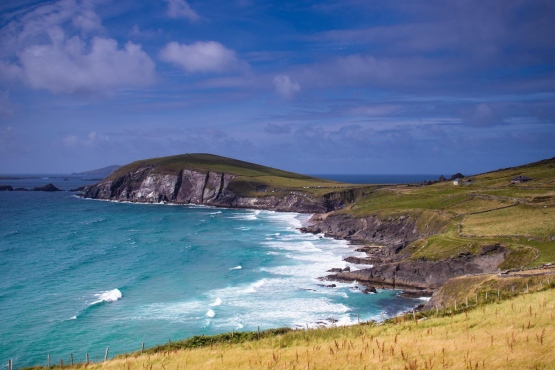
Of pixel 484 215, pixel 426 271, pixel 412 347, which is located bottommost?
pixel 426 271

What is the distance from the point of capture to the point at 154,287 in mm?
69438

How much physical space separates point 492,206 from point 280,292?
5540 centimetres

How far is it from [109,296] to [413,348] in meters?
51.4

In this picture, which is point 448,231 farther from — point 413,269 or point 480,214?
point 413,269

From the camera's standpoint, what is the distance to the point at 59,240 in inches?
4232

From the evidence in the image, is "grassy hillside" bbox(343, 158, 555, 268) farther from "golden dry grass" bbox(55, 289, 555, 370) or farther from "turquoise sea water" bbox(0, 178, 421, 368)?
"golden dry grass" bbox(55, 289, 555, 370)

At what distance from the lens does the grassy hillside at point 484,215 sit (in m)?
67.7

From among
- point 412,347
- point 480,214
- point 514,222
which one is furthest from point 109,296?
point 480,214

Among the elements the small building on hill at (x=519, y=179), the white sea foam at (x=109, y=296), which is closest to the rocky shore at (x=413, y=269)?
the white sea foam at (x=109, y=296)

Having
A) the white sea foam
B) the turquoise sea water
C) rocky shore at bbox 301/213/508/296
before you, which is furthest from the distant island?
the white sea foam

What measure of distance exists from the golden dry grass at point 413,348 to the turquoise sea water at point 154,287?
21.9 metres

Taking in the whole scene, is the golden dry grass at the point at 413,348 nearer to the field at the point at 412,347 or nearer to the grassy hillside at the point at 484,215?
the field at the point at 412,347

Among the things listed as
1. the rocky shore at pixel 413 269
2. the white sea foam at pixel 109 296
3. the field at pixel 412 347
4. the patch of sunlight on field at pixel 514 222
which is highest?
the patch of sunlight on field at pixel 514 222

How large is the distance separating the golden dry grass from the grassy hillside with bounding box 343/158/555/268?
118ft
